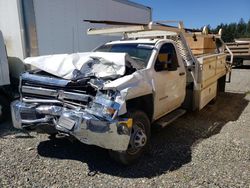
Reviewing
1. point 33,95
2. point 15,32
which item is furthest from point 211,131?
point 15,32

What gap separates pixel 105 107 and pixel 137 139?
863mm

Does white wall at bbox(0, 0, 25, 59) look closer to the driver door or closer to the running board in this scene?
the driver door

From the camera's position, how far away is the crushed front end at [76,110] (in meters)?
3.37

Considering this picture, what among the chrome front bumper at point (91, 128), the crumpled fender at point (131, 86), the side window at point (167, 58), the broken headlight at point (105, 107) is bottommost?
the chrome front bumper at point (91, 128)

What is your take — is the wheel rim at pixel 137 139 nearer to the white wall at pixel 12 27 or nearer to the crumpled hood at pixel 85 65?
the crumpled hood at pixel 85 65

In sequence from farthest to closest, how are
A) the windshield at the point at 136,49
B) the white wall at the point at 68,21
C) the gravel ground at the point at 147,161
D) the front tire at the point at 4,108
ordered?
→ the white wall at the point at 68,21 < the front tire at the point at 4,108 < the windshield at the point at 136,49 < the gravel ground at the point at 147,161

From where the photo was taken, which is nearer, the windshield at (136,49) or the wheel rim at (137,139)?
the wheel rim at (137,139)

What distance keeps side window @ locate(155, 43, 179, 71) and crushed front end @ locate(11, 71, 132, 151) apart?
1469 millimetres

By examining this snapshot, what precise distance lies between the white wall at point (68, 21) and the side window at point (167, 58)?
3296 millimetres

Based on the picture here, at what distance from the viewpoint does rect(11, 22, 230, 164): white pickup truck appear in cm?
340

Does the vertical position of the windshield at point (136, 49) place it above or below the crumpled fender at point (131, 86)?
above

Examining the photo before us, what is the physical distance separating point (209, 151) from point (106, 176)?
1.80 metres

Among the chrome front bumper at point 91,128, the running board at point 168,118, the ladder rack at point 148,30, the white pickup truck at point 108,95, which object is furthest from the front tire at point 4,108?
the running board at point 168,118

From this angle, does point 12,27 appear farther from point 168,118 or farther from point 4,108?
point 168,118
